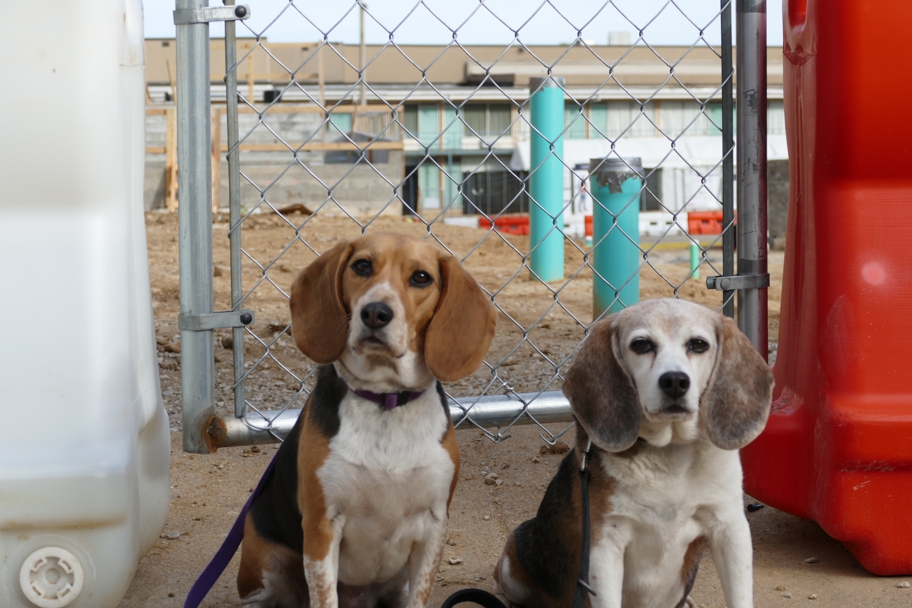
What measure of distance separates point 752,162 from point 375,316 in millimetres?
1399

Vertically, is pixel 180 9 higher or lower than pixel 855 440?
higher

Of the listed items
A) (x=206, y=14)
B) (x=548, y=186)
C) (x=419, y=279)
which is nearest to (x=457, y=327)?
(x=419, y=279)

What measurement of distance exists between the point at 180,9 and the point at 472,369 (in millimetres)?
1289

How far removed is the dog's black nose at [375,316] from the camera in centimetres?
209

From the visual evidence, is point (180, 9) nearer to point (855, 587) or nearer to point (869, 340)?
point (869, 340)

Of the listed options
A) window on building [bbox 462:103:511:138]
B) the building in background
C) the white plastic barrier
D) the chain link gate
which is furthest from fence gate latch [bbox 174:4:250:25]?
window on building [bbox 462:103:511:138]

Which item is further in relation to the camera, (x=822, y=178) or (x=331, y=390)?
(x=822, y=178)

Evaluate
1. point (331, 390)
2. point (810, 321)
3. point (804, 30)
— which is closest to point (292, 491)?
point (331, 390)

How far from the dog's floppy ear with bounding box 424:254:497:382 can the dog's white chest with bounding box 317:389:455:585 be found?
12 cm

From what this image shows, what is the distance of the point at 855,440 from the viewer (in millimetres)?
2424

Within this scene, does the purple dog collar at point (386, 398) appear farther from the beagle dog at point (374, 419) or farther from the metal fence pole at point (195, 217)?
the metal fence pole at point (195, 217)

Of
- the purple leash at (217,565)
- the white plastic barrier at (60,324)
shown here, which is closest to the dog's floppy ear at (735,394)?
the purple leash at (217,565)

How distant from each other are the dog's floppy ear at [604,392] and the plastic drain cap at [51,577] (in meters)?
1.15

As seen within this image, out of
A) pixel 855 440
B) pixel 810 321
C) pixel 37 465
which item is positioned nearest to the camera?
pixel 37 465
